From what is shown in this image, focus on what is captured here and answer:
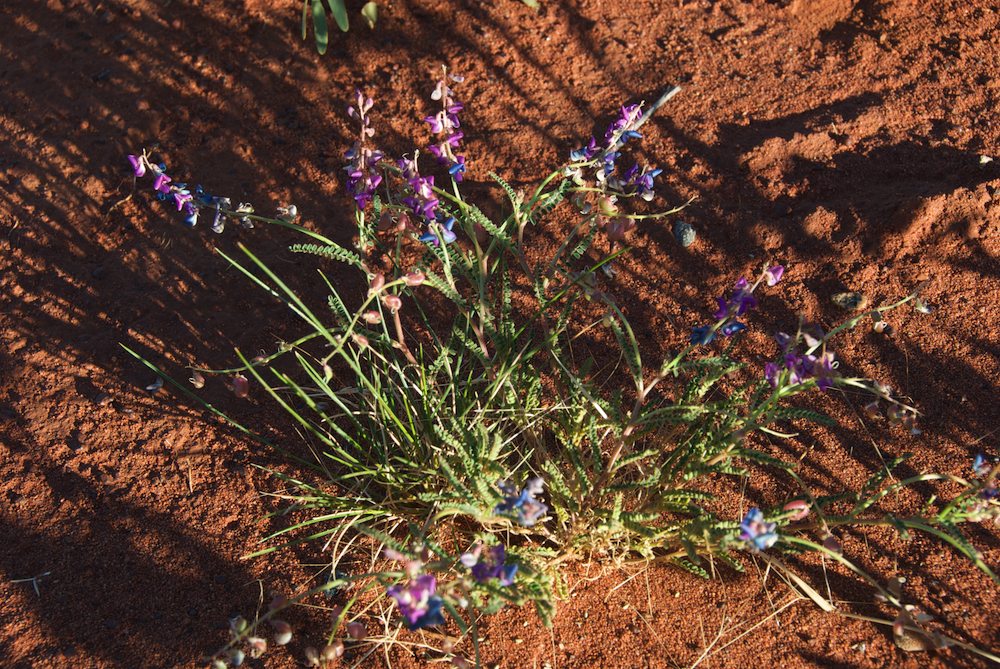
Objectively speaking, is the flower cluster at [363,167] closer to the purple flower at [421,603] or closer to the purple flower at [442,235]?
the purple flower at [442,235]

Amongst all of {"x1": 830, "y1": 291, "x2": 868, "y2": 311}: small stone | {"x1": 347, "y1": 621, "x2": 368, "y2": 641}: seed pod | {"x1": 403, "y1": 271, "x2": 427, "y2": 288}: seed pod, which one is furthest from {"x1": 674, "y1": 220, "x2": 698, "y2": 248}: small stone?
{"x1": 347, "y1": 621, "x2": 368, "y2": 641}: seed pod

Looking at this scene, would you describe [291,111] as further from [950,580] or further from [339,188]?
[950,580]

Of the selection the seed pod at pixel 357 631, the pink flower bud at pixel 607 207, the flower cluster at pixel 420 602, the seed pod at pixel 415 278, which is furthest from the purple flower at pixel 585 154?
the seed pod at pixel 357 631

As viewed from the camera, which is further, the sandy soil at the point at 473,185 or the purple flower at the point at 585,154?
the sandy soil at the point at 473,185

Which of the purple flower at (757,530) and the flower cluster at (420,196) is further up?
the flower cluster at (420,196)

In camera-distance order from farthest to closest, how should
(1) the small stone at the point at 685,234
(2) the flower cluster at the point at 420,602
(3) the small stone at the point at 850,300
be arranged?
(1) the small stone at the point at 685,234
(3) the small stone at the point at 850,300
(2) the flower cluster at the point at 420,602

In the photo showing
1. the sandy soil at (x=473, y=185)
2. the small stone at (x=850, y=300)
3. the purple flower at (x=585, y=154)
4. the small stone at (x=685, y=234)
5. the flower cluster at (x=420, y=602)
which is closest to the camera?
the flower cluster at (x=420, y=602)

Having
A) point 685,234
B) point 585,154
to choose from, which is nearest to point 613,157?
point 585,154
